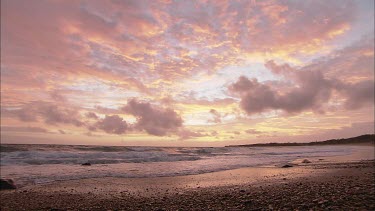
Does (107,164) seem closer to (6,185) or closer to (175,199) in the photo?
(6,185)

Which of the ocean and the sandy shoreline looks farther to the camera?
the ocean

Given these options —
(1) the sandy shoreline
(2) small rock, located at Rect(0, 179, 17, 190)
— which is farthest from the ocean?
(1) the sandy shoreline

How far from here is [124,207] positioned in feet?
27.5

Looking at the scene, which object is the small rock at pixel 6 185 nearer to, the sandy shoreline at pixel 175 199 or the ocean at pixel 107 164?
the sandy shoreline at pixel 175 199

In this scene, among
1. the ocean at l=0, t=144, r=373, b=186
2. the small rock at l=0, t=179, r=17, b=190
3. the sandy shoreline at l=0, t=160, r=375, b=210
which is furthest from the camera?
the ocean at l=0, t=144, r=373, b=186

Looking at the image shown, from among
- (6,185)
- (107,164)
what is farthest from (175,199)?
(107,164)

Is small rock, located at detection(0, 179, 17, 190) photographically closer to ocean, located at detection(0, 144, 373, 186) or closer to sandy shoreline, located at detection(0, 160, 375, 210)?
sandy shoreline, located at detection(0, 160, 375, 210)

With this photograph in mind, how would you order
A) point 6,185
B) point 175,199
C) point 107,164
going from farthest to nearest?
point 107,164 → point 6,185 → point 175,199

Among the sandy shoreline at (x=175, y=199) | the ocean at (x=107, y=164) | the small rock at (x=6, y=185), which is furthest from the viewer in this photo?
the ocean at (x=107, y=164)

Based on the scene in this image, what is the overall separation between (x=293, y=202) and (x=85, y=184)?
1047 centimetres

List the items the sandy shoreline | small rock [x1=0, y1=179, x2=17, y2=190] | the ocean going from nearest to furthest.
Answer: the sandy shoreline
small rock [x1=0, y1=179, x2=17, y2=190]
the ocean

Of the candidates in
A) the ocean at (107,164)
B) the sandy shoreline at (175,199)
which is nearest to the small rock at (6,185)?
the sandy shoreline at (175,199)

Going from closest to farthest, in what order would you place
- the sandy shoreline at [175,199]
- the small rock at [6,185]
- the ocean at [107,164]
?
the sandy shoreline at [175,199] → the small rock at [6,185] → the ocean at [107,164]

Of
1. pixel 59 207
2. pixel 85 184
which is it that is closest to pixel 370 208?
pixel 59 207
